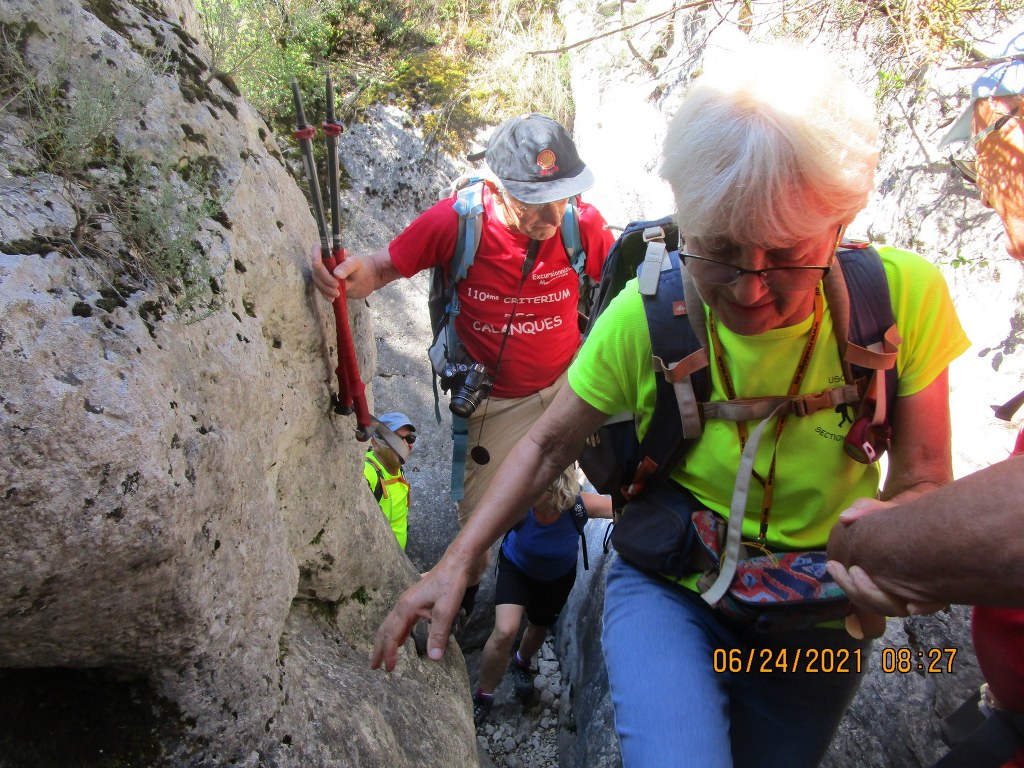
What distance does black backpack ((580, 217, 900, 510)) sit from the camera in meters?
1.69

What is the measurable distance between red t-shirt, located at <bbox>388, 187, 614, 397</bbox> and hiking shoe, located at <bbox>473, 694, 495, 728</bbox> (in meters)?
1.82

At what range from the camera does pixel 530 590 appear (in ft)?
13.1

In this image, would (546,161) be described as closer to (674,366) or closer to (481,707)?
(674,366)

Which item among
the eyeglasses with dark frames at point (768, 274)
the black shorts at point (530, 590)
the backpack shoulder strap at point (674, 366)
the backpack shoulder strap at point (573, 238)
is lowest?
the black shorts at point (530, 590)

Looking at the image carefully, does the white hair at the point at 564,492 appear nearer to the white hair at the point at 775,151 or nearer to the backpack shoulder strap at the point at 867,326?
the backpack shoulder strap at the point at 867,326

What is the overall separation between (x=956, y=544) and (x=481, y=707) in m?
3.60

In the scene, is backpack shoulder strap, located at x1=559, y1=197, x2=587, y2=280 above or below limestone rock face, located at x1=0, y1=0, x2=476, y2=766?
above

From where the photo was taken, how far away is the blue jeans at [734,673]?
1789mm

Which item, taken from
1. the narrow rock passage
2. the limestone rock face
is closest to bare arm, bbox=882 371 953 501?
the limestone rock face

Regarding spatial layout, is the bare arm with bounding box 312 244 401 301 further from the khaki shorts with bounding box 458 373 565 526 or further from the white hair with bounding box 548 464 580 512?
the white hair with bounding box 548 464 580 512

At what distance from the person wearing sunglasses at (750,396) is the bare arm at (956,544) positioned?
46cm

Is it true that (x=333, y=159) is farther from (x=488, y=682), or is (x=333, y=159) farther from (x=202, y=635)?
(x=488, y=682)

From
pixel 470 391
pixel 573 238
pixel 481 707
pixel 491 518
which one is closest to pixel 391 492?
pixel 470 391
